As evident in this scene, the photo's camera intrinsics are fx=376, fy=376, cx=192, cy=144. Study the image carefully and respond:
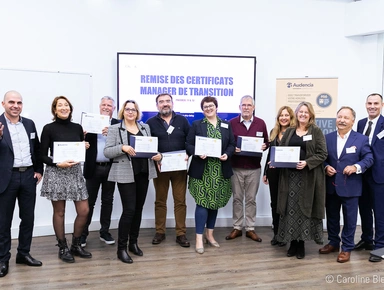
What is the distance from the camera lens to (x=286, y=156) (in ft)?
12.6

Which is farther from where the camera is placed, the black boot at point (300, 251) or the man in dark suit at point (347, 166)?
the black boot at point (300, 251)

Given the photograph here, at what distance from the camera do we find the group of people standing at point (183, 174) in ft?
11.6

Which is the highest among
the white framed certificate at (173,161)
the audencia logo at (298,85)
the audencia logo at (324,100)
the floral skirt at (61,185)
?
the audencia logo at (298,85)

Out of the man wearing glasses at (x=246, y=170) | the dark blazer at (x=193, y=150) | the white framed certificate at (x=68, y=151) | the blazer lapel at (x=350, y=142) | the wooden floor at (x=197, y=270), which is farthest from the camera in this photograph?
the man wearing glasses at (x=246, y=170)

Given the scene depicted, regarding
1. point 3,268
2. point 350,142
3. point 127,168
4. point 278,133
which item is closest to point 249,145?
point 278,133

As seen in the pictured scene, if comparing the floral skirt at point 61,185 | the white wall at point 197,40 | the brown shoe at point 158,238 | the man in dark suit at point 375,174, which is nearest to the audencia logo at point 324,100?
the white wall at point 197,40

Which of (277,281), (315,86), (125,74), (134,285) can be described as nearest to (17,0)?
(125,74)

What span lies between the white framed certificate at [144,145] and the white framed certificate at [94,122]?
53cm

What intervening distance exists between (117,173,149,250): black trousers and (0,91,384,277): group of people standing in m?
0.01

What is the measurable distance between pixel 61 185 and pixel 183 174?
4.65 feet

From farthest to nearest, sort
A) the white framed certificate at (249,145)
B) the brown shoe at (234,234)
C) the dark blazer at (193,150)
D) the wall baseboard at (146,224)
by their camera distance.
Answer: the wall baseboard at (146,224), the brown shoe at (234,234), the white framed certificate at (249,145), the dark blazer at (193,150)

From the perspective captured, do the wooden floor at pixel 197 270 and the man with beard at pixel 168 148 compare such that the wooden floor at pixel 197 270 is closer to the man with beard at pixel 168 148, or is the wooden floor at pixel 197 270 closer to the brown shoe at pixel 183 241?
the brown shoe at pixel 183 241

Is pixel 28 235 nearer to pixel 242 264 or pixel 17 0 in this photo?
pixel 242 264

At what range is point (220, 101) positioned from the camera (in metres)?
5.20
